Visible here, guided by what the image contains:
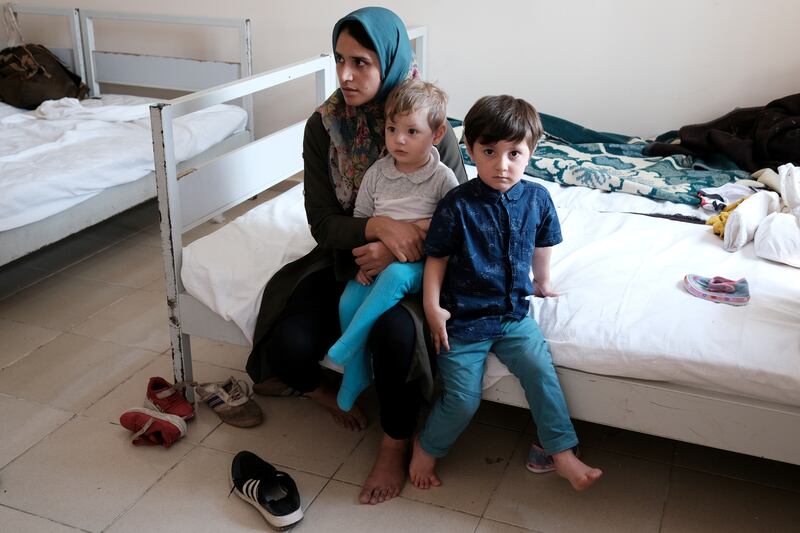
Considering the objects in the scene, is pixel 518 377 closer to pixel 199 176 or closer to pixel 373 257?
pixel 373 257

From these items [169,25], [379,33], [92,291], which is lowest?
[92,291]

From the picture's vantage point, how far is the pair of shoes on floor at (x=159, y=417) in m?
1.96

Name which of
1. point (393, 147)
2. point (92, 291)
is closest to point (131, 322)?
point (92, 291)

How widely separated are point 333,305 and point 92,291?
1.28m

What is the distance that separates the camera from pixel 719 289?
5.85 feet

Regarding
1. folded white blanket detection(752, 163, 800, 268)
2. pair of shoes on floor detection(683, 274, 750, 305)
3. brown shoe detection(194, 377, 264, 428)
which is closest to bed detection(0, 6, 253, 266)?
brown shoe detection(194, 377, 264, 428)

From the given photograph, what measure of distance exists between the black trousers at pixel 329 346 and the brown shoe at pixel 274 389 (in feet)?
0.72

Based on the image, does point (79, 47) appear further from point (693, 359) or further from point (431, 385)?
point (693, 359)

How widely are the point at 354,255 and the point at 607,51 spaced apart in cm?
167

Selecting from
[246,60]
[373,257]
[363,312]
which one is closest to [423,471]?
[363,312]

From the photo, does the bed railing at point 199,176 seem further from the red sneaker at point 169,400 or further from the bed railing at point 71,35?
the bed railing at point 71,35

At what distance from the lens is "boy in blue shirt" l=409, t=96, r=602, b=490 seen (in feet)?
5.55

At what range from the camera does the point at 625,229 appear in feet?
7.20

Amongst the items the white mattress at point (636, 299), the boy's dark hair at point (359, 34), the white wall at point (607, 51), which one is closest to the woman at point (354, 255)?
the boy's dark hair at point (359, 34)
